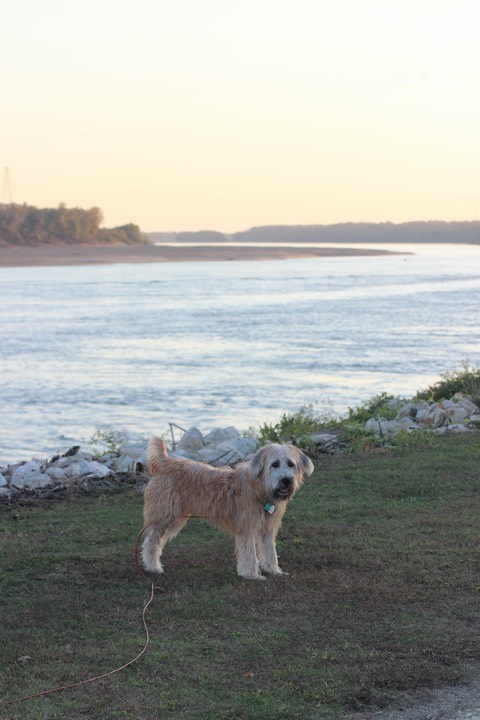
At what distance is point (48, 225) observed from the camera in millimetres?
109875

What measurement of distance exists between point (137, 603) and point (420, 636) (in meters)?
2.03

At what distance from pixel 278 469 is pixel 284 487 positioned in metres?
0.14

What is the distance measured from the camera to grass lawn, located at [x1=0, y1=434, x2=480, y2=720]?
17.1 ft

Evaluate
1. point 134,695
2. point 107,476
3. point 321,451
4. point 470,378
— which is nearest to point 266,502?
point 134,695

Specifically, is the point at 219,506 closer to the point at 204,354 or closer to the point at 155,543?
the point at 155,543

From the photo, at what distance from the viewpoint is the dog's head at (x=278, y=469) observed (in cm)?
690

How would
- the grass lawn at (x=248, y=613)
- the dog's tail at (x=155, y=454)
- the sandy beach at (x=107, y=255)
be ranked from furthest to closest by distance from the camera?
1. the sandy beach at (x=107, y=255)
2. the dog's tail at (x=155, y=454)
3. the grass lawn at (x=248, y=613)

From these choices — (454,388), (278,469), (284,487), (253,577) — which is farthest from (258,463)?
(454,388)

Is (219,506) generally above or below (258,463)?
below

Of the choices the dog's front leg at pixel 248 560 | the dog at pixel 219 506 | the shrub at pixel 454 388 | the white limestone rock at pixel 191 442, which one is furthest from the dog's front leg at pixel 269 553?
the shrub at pixel 454 388

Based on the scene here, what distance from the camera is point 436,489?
10242 mm

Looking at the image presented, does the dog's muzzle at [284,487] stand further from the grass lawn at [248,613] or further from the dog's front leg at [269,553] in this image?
the grass lawn at [248,613]

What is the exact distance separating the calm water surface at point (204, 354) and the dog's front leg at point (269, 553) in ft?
26.6

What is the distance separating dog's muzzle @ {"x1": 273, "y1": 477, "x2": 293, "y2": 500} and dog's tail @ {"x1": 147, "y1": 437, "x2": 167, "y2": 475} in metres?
1.16
